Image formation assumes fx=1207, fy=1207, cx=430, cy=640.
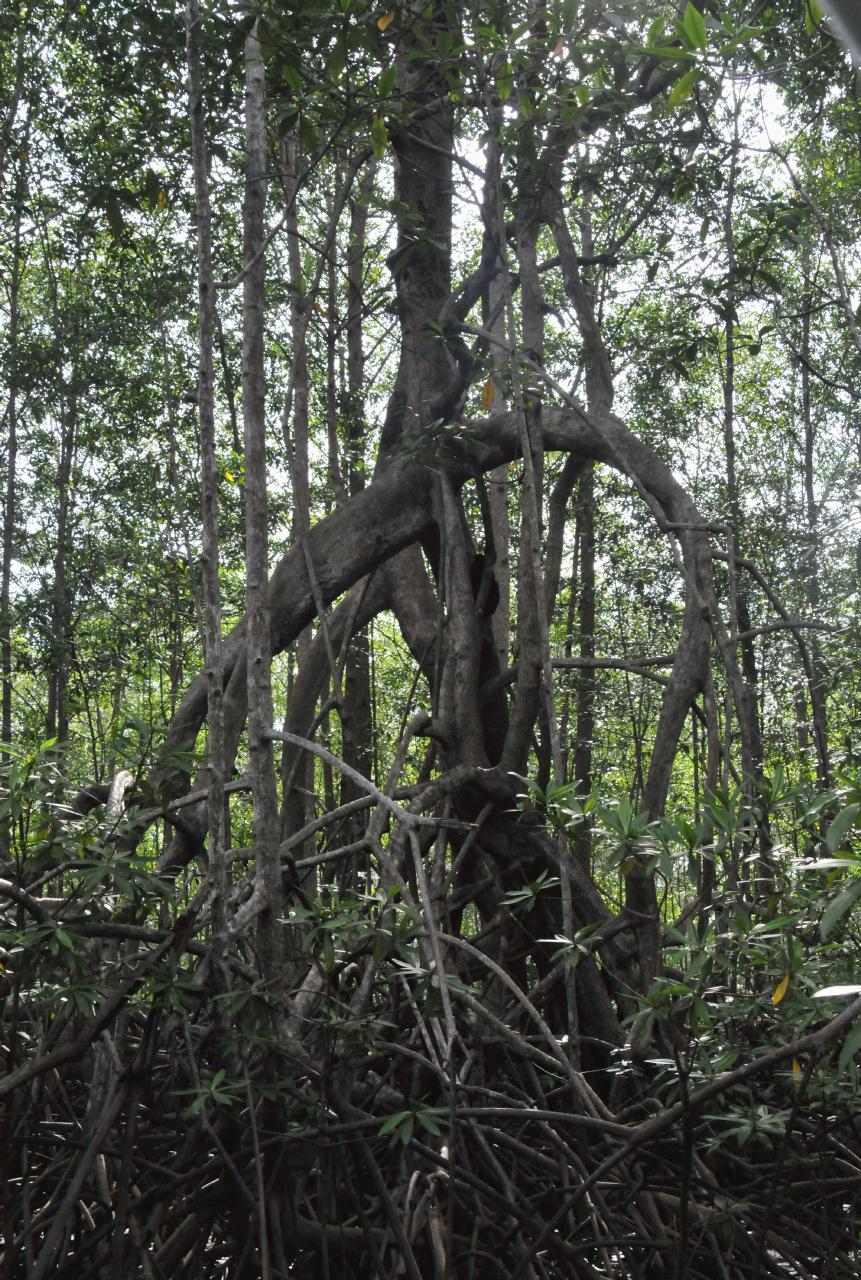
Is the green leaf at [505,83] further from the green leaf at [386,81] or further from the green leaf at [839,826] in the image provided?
the green leaf at [839,826]

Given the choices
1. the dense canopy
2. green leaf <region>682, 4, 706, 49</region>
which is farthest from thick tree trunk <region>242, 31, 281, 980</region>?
green leaf <region>682, 4, 706, 49</region>

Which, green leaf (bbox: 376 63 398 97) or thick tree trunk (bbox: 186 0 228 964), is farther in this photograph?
green leaf (bbox: 376 63 398 97)

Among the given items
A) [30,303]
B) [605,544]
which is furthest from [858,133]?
[30,303]

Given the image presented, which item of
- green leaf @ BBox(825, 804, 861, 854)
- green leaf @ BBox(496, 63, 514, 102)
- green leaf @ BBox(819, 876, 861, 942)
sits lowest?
green leaf @ BBox(819, 876, 861, 942)

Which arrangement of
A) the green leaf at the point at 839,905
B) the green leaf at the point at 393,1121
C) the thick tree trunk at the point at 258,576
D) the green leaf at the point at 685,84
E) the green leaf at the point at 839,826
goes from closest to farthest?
the green leaf at the point at 839,905 < the green leaf at the point at 839,826 < the green leaf at the point at 685,84 < the green leaf at the point at 393,1121 < the thick tree trunk at the point at 258,576

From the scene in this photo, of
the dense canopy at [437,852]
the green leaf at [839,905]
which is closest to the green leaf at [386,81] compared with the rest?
the dense canopy at [437,852]

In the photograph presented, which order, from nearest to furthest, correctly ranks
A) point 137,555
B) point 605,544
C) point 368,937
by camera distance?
1. point 368,937
2. point 137,555
3. point 605,544

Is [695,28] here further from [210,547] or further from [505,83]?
[505,83]

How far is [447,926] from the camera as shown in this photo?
390cm

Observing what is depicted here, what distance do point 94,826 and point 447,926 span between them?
156 cm

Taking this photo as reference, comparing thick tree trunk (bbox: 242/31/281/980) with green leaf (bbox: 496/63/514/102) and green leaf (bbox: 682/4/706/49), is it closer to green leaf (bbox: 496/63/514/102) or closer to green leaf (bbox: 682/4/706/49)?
green leaf (bbox: 496/63/514/102)

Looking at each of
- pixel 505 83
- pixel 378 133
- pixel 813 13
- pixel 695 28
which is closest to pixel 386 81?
pixel 378 133

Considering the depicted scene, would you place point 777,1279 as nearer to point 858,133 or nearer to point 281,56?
point 281,56

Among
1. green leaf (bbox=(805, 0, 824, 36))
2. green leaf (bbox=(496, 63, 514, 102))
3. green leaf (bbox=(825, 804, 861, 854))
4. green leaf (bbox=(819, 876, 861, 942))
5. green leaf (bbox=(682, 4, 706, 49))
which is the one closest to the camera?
green leaf (bbox=(819, 876, 861, 942))
